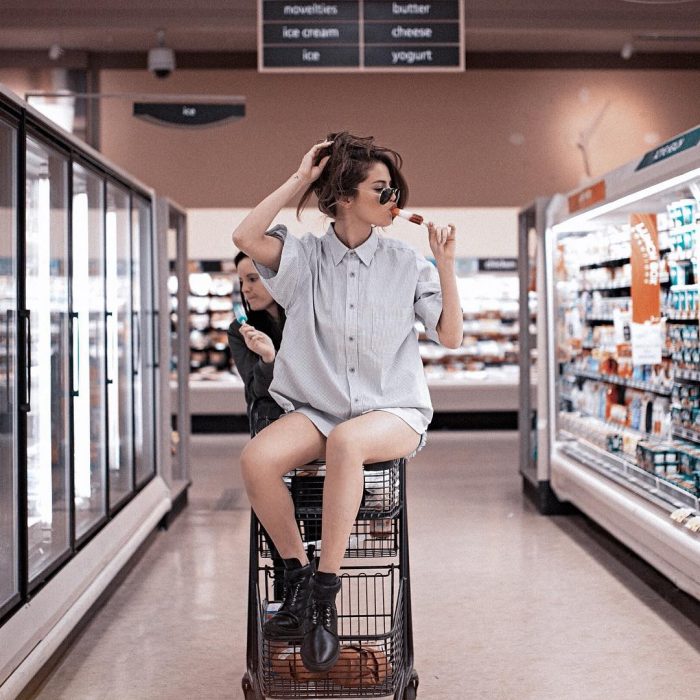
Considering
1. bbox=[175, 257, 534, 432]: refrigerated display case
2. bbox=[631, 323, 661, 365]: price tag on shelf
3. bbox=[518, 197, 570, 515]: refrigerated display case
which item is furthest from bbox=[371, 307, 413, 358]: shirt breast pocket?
bbox=[175, 257, 534, 432]: refrigerated display case

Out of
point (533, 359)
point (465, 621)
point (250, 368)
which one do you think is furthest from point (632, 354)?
point (250, 368)

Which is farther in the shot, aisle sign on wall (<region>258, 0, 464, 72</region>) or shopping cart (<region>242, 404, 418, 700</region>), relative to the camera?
aisle sign on wall (<region>258, 0, 464, 72</region>)

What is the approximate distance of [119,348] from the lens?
6.05 m

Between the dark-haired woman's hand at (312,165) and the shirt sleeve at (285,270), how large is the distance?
7.3 inches

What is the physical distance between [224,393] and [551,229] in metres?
5.37

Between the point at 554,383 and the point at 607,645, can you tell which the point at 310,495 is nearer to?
the point at 607,645

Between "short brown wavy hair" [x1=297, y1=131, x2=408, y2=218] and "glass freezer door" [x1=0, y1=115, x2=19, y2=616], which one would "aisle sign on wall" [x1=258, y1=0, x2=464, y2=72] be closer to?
"glass freezer door" [x1=0, y1=115, x2=19, y2=616]

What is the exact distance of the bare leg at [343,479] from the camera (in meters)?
2.79

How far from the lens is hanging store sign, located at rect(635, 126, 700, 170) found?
4.18 m

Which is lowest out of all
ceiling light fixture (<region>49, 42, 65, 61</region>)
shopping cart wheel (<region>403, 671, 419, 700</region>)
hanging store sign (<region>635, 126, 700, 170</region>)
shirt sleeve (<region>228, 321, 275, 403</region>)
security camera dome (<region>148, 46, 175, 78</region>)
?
shopping cart wheel (<region>403, 671, 419, 700</region>)

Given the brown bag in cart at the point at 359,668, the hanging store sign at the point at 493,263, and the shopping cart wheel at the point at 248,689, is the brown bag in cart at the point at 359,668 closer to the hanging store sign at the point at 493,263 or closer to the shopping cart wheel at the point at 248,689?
the shopping cart wheel at the point at 248,689

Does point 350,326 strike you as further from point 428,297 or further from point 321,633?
point 321,633

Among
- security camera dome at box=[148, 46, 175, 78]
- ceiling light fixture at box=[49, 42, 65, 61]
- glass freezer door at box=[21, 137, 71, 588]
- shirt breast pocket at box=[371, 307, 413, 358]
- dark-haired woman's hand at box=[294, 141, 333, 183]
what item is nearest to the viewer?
dark-haired woman's hand at box=[294, 141, 333, 183]

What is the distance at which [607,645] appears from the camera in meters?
4.02
